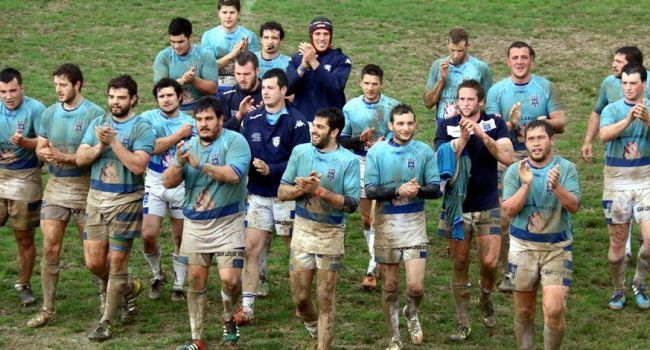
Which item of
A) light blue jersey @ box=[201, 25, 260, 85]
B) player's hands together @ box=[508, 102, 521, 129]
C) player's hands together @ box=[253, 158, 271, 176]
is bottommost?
player's hands together @ box=[253, 158, 271, 176]

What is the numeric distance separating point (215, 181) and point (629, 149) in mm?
4618

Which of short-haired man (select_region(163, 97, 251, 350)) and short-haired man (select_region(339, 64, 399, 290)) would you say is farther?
short-haired man (select_region(339, 64, 399, 290))

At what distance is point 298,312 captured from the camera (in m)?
13.0

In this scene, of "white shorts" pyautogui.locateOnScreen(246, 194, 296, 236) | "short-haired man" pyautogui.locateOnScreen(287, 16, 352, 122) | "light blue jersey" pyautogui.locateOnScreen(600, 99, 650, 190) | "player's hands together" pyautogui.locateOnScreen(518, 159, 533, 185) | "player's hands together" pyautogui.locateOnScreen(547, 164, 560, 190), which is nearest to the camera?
"player's hands together" pyautogui.locateOnScreen(547, 164, 560, 190)

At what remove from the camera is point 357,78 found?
24609 mm

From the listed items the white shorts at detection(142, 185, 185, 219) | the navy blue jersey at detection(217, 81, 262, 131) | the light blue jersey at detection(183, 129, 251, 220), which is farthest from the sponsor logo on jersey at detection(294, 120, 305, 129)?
the white shorts at detection(142, 185, 185, 219)

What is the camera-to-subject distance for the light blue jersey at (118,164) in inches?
523

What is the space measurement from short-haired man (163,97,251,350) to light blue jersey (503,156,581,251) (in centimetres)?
264

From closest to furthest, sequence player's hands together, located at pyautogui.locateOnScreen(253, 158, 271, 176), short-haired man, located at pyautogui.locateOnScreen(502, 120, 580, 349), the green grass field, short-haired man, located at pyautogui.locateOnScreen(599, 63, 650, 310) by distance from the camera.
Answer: short-haired man, located at pyautogui.locateOnScreen(502, 120, 580, 349), player's hands together, located at pyautogui.locateOnScreen(253, 158, 271, 176), the green grass field, short-haired man, located at pyautogui.locateOnScreen(599, 63, 650, 310)

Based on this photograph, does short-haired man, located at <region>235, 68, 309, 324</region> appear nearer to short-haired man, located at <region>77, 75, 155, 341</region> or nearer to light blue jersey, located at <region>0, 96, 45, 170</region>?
short-haired man, located at <region>77, 75, 155, 341</region>

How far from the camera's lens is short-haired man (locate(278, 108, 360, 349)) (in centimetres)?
1259

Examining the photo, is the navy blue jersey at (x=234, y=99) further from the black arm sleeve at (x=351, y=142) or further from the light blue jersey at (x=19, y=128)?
the light blue jersey at (x=19, y=128)

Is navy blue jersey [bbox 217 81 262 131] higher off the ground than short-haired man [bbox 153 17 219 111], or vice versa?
short-haired man [bbox 153 17 219 111]

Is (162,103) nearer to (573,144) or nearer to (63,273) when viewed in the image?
(63,273)
